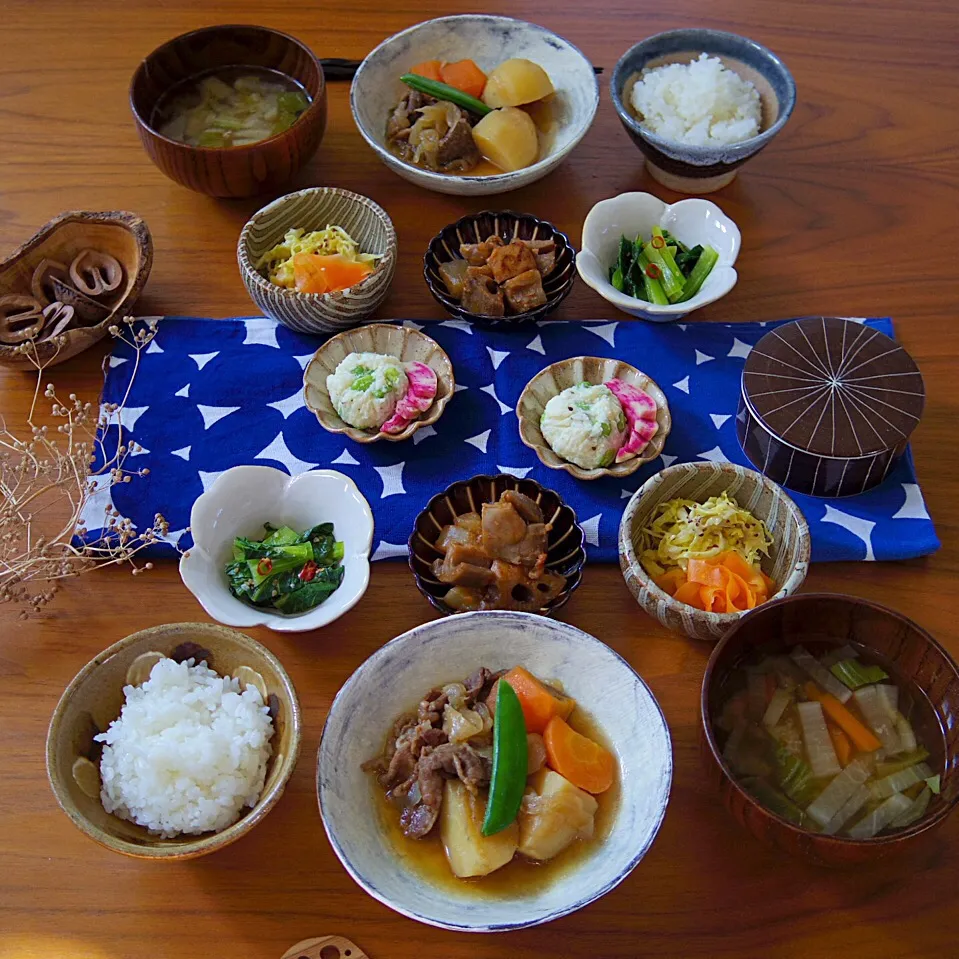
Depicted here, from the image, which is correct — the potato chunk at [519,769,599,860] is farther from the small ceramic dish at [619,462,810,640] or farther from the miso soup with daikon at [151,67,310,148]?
the miso soup with daikon at [151,67,310,148]

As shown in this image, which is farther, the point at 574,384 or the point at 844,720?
the point at 574,384

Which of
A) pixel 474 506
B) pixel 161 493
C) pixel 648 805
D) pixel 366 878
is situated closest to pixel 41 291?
pixel 161 493

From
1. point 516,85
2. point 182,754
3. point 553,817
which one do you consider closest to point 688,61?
point 516,85

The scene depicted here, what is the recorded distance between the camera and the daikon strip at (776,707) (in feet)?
5.37

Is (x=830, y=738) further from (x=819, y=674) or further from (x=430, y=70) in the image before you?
(x=430, y=70)

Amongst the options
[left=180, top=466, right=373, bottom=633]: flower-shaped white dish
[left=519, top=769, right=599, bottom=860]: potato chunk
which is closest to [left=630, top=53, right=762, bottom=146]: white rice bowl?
[left=180, top=466, right=373, bottom=633]: flower-shaped white dish

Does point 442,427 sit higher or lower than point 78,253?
lower

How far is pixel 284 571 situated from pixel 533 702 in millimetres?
561

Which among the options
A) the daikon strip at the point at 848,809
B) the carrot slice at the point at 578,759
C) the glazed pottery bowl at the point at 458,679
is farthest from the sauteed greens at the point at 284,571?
the daikon strip at the point at 848,809

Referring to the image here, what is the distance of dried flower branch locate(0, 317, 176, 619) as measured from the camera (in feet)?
6.09

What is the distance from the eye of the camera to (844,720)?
64.4 inches

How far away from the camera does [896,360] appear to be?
200 centimetres

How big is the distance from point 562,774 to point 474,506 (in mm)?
606

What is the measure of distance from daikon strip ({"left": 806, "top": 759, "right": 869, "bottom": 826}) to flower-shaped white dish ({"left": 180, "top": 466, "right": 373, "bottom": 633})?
879 millimetres
